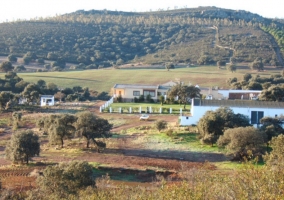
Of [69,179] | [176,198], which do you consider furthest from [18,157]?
[176,198]

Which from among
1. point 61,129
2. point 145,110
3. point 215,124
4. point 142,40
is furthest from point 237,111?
point 142,40

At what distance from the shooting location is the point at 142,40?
103 metres

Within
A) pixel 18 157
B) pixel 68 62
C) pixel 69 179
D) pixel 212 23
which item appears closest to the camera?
pixel 69 179

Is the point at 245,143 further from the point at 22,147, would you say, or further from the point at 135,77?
the point at 135,77

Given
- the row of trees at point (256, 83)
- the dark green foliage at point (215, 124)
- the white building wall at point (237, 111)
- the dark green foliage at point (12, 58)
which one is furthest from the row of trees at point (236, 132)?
the dark green foliage at point (12, 58)

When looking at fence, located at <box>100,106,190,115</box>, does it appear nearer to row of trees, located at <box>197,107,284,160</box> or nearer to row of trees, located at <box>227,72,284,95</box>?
row of trees, located at <box>197,107,284,160</box>

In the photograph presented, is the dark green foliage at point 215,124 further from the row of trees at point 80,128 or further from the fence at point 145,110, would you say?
the fence at point 145,110

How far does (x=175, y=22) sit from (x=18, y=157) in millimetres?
100580

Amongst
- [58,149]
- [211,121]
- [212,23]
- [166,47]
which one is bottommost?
[58,149]

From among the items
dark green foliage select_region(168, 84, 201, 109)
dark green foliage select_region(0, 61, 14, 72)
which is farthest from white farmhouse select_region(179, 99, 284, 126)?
dark green foliage select_region(0, 61, 14, 72)

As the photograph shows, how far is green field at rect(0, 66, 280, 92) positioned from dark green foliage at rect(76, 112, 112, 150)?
32447 mm

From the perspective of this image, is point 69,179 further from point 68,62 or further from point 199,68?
point 68,62

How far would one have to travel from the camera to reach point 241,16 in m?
133

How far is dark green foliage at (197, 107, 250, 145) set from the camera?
25.9 metres
